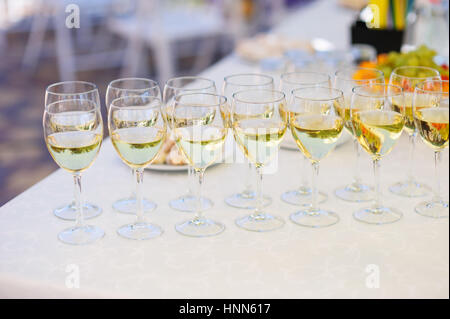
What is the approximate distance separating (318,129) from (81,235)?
0.40 metres

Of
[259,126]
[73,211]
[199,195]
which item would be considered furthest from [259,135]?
[73,211]

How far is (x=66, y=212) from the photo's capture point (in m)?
1.11

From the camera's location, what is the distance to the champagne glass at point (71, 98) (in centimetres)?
104

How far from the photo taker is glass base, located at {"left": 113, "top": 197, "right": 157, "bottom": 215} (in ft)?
3.67

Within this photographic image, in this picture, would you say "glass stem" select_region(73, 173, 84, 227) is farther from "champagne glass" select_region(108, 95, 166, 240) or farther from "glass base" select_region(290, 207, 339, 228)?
"glass base" select_region(290, 207, 339, 228)

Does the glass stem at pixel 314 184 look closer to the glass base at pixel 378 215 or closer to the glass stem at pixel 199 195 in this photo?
the glass base at pixel 378 215

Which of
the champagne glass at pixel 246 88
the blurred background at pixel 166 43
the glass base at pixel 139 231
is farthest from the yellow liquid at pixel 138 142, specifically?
the blurred background at pixel 166 43

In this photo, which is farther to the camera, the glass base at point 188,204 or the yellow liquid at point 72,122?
the glass base at point 188,204

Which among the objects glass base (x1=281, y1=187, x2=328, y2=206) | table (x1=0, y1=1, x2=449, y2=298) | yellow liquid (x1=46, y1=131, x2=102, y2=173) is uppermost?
yellow liquid (x1=46, y1=131, x2=102, y2=173)

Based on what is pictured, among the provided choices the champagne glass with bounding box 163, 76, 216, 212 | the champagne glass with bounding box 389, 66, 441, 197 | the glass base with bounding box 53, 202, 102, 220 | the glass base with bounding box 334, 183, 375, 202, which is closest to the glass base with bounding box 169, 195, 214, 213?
the champagne glass with bounding box 163, 76, 216, 212

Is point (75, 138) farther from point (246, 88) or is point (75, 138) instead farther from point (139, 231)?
point (246, 88)

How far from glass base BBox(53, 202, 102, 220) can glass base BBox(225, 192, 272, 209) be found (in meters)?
0.23

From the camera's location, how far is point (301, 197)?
1.19 m
